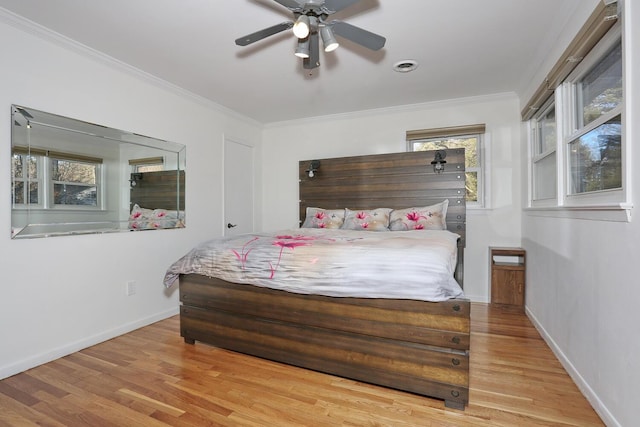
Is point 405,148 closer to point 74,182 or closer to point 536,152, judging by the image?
point 536,152

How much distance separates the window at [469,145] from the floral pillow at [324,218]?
140cm

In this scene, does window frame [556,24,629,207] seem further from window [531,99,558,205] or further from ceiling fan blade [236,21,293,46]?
ceiling fan blade [236,21,293,46]

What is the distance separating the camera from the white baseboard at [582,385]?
1.61 metres

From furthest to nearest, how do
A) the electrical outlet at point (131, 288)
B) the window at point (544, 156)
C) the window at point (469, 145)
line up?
the window at point (469, 145) → the electrical outlet at point (131, 288) → the window at point (544, 156)

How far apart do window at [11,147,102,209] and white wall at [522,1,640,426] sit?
3538mm

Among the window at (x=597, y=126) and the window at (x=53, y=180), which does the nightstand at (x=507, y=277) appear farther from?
the window at (x=53, y=180)

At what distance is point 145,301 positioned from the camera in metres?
3.15

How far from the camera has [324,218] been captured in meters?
3.99

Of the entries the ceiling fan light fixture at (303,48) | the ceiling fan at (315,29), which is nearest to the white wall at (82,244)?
the ceiling fan at (315,29)

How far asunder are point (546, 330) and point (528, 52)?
7.66 ft

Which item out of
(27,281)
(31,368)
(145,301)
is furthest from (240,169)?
(31,368)

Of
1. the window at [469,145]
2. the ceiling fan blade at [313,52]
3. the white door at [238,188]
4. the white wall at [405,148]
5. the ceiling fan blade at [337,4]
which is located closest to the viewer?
the ceiling fan blade at [337,4]

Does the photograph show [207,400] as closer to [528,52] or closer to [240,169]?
[240,169]

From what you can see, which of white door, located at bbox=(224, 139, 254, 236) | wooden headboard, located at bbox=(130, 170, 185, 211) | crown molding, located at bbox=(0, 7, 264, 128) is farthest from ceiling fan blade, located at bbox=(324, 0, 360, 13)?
white door, located at bbox=(224, 139, 254, 236)
